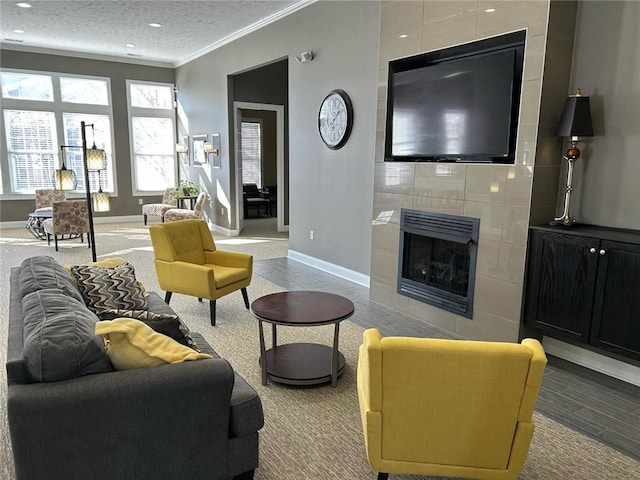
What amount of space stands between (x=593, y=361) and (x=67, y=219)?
684 cm

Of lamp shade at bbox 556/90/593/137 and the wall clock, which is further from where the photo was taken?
the wall clock

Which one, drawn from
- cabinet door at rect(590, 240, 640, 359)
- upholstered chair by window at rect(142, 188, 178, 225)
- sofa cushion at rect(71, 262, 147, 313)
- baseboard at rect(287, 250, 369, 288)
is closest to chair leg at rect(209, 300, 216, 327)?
sofa cushion at rect(71, 262, 147, 313)

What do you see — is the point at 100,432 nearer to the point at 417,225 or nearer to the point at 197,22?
the point at 417,225

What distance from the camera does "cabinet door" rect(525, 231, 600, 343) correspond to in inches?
116

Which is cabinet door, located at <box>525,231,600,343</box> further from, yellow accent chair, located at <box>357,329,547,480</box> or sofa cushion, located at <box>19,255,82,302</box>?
sofa cushion, located at <box>19,255,82,302</box>

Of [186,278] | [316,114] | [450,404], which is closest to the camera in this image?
[450,404]

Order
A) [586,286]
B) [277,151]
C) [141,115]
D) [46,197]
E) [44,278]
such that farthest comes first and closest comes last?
[141,115] < [277,151] < [46,197] < [586,286] < [44,278]

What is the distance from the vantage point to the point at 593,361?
3176 millimetres

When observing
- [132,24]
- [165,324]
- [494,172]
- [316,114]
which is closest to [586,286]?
[494,172]

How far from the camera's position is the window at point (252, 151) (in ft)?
35.9

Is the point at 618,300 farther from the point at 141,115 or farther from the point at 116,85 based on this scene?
the point at 116,85

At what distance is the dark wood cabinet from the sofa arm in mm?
2403

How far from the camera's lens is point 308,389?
284 centimetres

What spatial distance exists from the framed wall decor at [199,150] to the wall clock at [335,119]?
4.05m
